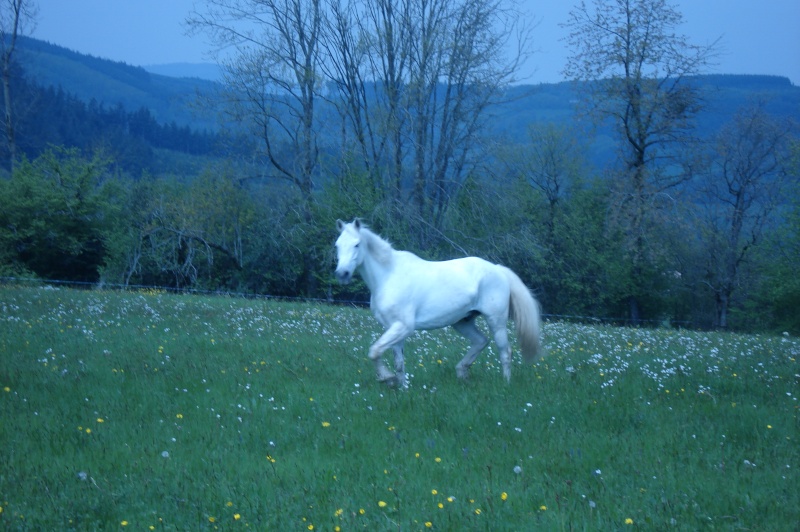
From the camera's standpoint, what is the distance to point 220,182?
114 feet

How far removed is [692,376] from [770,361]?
10.2ft

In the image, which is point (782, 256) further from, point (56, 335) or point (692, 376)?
point (56, 335)

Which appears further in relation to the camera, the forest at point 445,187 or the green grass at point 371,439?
the forest at point 445,187

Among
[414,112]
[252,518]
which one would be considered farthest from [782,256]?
[252,518]

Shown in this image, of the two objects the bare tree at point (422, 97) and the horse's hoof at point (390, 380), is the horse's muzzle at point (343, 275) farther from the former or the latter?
the bare tree at point (422, 97)

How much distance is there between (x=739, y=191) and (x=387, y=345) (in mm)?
39659

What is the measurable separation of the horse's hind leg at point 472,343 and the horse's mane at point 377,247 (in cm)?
166

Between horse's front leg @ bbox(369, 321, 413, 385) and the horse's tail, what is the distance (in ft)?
6.51

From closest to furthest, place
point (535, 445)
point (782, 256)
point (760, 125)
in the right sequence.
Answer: point (535, 445) → point (782, 256) → point (760, 125)

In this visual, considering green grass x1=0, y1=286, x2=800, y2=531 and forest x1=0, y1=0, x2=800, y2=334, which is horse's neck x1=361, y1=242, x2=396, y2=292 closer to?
green grass x1=0, y1=286, x2=800, y2=531

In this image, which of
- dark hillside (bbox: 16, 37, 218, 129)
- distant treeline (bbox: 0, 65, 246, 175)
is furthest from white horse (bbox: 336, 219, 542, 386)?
dark hillside (bbox: 16, 37, 218, 129)

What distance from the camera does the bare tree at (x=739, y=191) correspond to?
40.5 metres

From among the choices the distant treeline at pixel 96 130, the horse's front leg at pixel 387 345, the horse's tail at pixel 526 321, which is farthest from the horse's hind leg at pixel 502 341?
the distant treeline at pixel 96 130

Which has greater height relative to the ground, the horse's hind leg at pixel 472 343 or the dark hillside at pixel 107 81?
the dark hillside at pixel 107 81
